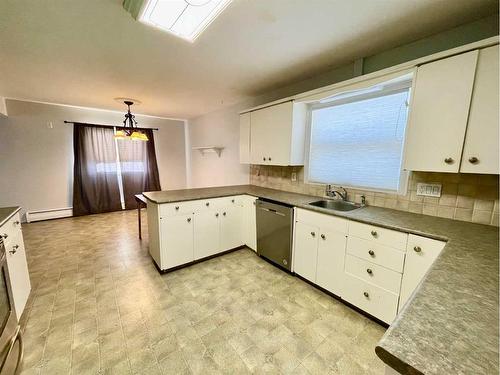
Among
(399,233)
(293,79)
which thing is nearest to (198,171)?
(293,79)

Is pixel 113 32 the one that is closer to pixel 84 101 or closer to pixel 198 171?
pixel 84 101

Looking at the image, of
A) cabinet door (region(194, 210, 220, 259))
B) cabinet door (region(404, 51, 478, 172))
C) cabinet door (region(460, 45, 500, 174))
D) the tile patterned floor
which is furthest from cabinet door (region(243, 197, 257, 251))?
cabinet door (region(460, 45, 500, 174))

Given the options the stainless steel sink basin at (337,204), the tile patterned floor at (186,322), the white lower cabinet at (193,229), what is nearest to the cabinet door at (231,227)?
the white lower cabinet at (193,229)

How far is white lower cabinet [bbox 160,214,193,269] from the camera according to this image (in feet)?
7.76

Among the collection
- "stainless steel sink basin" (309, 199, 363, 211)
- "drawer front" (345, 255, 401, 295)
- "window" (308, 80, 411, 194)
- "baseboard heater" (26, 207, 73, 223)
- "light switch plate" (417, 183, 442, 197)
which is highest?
"window" (308, 80, 411, 194)

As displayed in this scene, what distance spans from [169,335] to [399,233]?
1.93 m

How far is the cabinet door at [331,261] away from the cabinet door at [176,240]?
1.54 meters

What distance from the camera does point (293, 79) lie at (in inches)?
107

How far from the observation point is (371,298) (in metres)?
1.73

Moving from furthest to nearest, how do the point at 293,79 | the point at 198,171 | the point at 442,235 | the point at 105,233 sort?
the point at 198,171, the point at 105,233, the point at 293,79, the point at 442,235

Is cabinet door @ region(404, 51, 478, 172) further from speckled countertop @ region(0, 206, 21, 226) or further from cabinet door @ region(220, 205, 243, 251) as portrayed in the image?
speckled countertop @ region(0, 206, 21, 226)

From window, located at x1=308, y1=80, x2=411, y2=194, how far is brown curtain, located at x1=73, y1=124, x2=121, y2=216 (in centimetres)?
461

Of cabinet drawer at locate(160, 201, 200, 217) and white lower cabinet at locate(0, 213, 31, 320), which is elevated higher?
cabinet drawer at locate(160, 201, 200, 217)

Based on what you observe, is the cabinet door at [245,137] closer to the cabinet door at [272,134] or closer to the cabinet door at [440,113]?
the cabinet door at [272,134]
